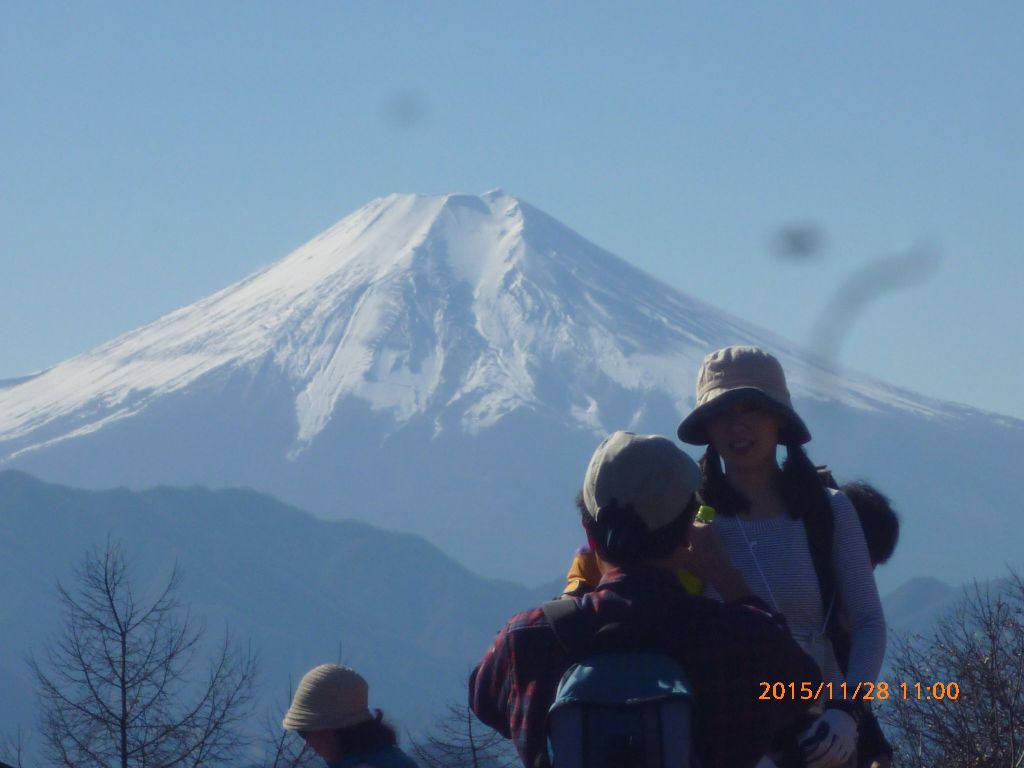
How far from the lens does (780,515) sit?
3.30 meters

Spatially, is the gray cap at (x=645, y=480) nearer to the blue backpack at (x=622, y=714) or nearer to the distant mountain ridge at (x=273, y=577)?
the blue backpack at (x=622, y=714)

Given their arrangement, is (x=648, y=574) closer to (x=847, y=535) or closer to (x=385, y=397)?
(x=847, y=535)

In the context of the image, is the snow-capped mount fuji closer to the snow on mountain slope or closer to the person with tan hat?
the snow on mountain slope

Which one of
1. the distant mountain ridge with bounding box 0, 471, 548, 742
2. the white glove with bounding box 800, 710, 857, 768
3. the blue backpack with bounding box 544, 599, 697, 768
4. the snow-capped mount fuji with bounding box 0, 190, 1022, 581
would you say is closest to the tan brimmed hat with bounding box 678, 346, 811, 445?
the white glove with bounding box 800, 710, 857, 768

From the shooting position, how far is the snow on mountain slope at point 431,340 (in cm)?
8700

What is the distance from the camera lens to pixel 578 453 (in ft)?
265

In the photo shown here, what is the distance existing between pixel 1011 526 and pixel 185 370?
1860 inches

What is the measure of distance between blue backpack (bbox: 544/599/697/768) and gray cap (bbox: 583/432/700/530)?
253 millimetres

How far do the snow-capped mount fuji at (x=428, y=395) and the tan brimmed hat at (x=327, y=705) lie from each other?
7204 centimetres

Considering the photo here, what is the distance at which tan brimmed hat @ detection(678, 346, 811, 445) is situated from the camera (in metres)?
3.29

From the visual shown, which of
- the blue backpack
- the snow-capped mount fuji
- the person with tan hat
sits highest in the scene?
the snow-capped mount fuji

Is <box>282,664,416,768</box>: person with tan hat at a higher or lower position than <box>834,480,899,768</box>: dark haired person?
lower

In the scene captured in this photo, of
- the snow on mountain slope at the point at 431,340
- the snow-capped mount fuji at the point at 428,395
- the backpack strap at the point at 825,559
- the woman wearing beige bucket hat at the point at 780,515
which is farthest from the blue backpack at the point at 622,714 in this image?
the snow on mountain slope at the point at 431,340
